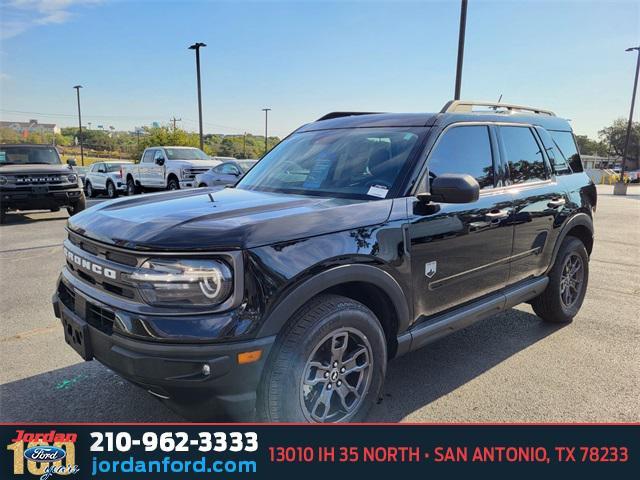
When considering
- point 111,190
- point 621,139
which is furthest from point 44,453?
point 621,139

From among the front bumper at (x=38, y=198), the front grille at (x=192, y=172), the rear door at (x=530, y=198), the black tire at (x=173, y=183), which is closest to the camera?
the rear door at (x=530, y=198)

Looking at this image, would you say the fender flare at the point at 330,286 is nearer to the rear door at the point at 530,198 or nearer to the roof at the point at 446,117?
the roof at the point at 446,117

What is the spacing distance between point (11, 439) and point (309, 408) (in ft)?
5.45

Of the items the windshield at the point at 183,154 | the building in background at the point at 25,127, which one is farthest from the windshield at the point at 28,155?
the building in background at the point at 25,127

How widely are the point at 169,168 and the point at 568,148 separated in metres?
14.4

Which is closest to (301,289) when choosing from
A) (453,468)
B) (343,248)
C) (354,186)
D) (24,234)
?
(343,248)

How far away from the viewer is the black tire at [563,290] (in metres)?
4.42

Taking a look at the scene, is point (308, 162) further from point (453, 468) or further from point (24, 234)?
point (24, 234)

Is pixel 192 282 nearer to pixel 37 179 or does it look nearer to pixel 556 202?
pixel 556 202

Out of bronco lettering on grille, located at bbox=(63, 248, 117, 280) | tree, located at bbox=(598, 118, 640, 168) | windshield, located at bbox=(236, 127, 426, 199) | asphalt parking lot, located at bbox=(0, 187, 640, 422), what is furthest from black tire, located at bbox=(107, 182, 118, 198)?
tree, located at bbox=(598, 118, 640, 168)

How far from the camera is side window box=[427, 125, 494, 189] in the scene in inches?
126

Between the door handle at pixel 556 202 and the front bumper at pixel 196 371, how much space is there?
9.95 feet

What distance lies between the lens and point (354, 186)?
122 inches

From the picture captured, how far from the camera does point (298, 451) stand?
241 centimetres
